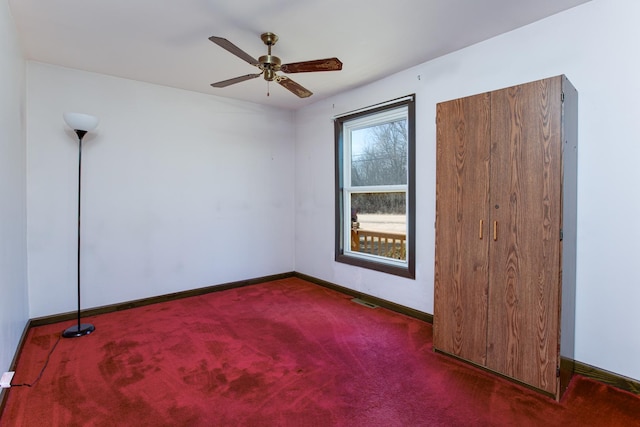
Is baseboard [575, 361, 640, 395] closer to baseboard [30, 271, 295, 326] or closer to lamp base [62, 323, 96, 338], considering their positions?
baseboard [30, 271, 295, 326]

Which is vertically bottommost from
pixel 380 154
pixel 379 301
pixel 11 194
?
pixel 379 301

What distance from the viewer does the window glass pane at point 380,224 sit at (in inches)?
143

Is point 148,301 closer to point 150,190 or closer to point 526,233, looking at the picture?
point 150,190

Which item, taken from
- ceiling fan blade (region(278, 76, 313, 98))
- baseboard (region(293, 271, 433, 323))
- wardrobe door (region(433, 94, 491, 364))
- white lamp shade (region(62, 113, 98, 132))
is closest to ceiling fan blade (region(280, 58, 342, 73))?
ceiling fan blade (region(278, 76, 313, 98))

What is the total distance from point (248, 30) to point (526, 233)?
251 centimetres

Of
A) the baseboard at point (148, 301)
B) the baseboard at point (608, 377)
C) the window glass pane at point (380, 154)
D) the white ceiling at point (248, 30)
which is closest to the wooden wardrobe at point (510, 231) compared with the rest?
the baseboard at point (608, 377)

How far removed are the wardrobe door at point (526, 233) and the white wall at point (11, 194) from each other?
3129mm

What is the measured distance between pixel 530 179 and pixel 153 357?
2.99 meters

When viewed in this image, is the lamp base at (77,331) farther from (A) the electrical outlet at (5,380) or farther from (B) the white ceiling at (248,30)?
Result: (B) the white ceiling at (248,30)

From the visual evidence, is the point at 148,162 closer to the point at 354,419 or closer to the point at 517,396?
the point at 354,419

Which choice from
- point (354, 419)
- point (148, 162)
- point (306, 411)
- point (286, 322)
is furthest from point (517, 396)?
point (148, 162)

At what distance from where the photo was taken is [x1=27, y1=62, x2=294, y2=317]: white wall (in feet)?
10.3

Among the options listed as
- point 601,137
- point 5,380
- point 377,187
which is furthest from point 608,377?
point 5,380

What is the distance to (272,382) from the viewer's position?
84.8 inches
